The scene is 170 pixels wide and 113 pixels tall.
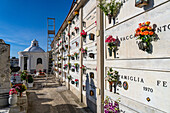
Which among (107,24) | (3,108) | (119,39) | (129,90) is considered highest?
Answer: (107,24)

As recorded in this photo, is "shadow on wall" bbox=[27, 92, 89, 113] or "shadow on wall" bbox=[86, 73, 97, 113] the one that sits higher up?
"shadow on wall" bbox=[86, 73, 97, 113]

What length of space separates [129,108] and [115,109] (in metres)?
0.69

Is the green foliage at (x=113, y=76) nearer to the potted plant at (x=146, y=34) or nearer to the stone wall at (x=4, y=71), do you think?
the potted plant at (x=146, y=34)

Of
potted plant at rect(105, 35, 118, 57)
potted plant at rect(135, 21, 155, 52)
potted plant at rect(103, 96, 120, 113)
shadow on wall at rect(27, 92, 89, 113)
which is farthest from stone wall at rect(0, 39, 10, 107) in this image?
potted plant at rect(135, 21, 155, 52)

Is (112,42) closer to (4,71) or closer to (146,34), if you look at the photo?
(146,34)

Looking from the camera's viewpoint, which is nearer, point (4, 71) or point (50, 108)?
point (4, 71)

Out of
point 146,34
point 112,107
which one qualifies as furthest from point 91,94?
point 146,34

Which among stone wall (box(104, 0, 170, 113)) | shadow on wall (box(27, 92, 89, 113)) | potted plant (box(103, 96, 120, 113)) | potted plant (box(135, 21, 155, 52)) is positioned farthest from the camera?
shadow on wall (box(27, 92, 89, 113))

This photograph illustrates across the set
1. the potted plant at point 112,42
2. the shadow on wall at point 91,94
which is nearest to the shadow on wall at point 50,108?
the shadow on wall at point 91,94

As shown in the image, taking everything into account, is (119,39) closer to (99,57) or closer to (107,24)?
(107,24)

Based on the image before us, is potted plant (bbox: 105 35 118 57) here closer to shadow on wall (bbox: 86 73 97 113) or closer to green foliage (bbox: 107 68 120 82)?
green foliage (bbox: 107 68 120 82)

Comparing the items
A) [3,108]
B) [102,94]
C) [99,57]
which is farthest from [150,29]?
[3,108]

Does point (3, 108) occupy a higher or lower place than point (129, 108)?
lower

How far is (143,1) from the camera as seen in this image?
3584mm
